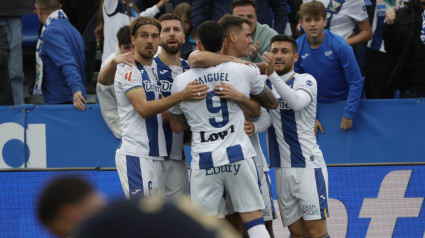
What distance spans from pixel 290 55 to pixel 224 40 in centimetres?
91

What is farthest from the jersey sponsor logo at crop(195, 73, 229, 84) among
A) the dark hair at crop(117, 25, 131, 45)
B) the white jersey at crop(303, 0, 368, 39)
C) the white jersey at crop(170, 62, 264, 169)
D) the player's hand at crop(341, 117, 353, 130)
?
the white jersey at crop(303, 0, 368, 39)

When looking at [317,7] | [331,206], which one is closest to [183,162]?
[331,206]

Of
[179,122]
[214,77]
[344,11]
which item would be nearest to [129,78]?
[179,122]

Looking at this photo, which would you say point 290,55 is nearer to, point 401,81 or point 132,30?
point 132,30

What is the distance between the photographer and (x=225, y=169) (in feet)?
19.0

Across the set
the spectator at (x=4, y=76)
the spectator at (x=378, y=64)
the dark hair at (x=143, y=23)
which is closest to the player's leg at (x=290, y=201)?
the dark hair at (x=143, y=23)

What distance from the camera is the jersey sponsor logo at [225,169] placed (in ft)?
18.9

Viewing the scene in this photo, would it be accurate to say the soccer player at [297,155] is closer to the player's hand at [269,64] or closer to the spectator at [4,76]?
the player's hand at [269,64]

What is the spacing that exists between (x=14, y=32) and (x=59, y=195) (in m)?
7.17

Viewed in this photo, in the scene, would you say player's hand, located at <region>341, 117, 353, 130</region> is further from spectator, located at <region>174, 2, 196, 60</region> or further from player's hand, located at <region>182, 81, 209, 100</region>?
player's hand, located at <region>182, 81, 209, 100</region>

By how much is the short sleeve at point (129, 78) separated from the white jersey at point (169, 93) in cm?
26

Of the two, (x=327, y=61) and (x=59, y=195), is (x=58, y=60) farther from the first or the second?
(x=59, y=195)

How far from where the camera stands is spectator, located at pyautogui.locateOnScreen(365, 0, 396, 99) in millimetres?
9430

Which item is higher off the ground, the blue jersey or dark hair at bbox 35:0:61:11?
dark hair at bbox 35:0:61:11
